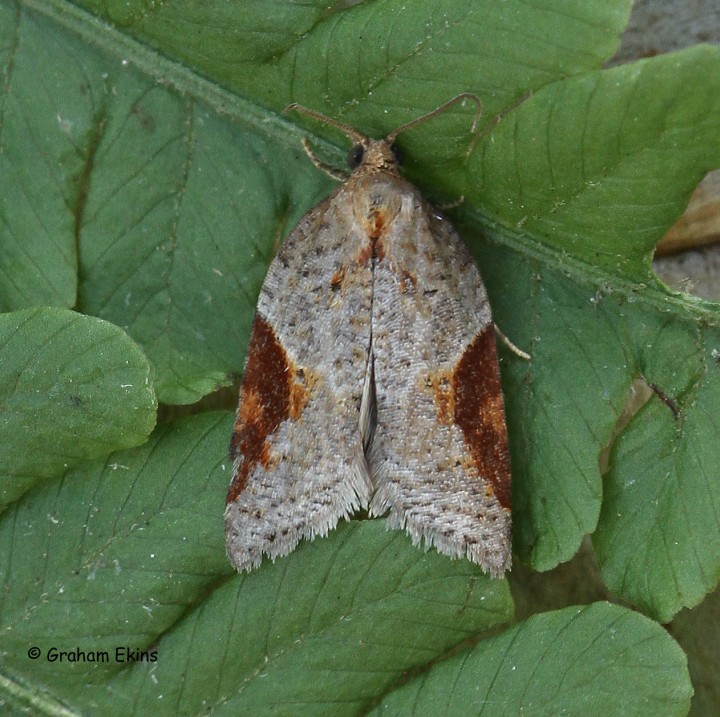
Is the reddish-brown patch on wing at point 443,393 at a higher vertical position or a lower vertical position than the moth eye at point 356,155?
lower

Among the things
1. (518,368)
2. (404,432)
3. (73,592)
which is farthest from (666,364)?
(73,592)

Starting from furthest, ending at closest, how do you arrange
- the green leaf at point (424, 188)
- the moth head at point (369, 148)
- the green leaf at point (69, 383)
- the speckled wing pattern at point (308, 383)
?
the speckled wing pattern at point (308, 383)
the moth head at point (369, 148)
the green leaf at point (69, 383)
the green leaf at point (424, 188)

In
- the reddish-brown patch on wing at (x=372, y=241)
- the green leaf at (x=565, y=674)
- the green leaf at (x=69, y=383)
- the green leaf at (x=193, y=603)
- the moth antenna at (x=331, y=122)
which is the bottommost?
the green leaf at (x=565, y=674)

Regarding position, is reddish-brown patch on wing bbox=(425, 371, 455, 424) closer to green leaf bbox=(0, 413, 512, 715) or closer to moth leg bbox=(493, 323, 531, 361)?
moth leg bbox=(493, 323, 531, 361)

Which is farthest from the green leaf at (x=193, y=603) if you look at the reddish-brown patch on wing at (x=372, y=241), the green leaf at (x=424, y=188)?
the reddish-brown patch on wing at (x=372, y=241)

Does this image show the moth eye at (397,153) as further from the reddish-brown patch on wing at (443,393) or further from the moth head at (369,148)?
the reddish-brown patch on wing at (443,393)

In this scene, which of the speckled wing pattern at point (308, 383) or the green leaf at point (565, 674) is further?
the speckled wing pattern at point (308, 383)

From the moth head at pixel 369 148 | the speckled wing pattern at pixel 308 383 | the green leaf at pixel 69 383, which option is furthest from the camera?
the speckled wing pattern at pixel 308 383
